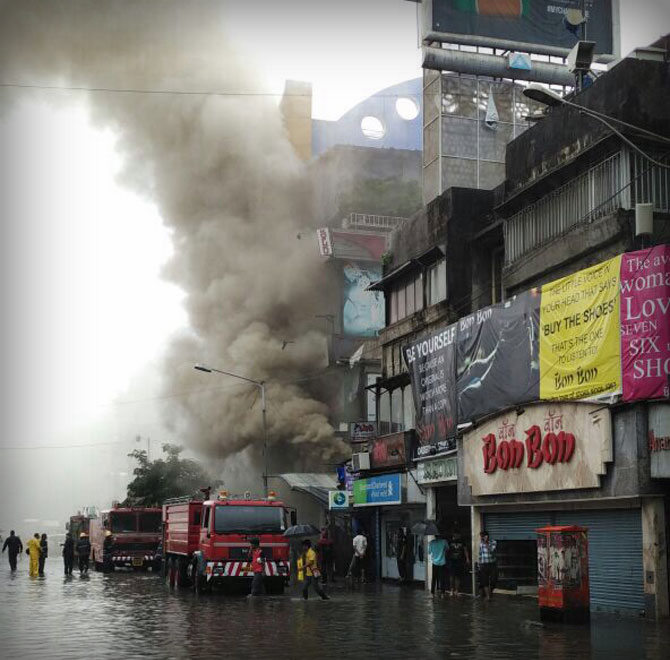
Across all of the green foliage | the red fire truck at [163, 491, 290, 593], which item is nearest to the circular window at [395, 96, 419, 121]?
the green foliage

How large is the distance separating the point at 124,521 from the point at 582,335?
2652 centimetres

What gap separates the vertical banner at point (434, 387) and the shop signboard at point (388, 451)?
113cm

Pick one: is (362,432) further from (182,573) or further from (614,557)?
(614,557)

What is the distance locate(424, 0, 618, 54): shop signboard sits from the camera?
48.5 meters

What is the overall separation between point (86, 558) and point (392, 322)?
14.6 metres

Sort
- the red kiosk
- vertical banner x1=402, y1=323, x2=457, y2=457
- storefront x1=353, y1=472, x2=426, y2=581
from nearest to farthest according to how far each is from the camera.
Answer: the red kiosk → vertical banner x1=402, y1=323, x2=457, y2=457 → storefront x1=353, y1=472, x2=426, y2=581

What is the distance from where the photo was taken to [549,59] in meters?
53.7

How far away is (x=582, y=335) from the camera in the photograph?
19.8m

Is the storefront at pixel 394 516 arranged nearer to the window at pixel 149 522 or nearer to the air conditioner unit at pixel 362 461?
the air conditioner unit at pixel 362 461

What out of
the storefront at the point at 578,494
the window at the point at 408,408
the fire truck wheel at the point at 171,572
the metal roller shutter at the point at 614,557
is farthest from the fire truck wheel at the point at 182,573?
the metal roller shutter at the point at 614,557

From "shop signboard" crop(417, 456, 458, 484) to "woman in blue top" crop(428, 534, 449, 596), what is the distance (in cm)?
239

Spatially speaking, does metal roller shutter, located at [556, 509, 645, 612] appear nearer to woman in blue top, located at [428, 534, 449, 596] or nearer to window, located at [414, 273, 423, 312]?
woman in blue top, located at [428, 534, 449, 596]

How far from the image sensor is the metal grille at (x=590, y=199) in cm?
2048

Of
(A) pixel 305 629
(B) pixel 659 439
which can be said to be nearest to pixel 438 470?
(B) pixel 659 439
